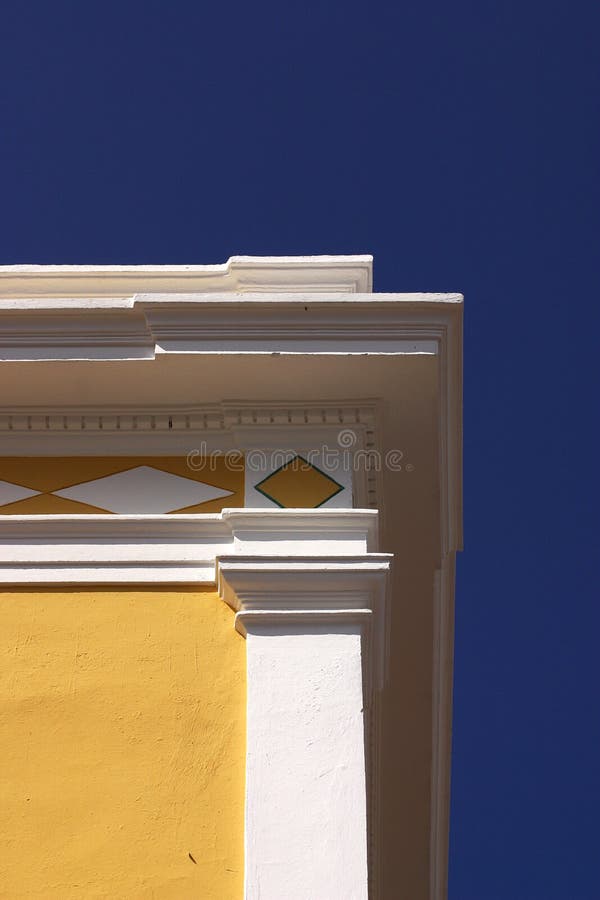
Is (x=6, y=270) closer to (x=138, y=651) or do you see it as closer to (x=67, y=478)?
(x=67, y=478)

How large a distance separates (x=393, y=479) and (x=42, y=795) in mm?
1961

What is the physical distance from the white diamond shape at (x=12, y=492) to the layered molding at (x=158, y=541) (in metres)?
0.19

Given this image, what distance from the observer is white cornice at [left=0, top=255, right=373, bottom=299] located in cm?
599

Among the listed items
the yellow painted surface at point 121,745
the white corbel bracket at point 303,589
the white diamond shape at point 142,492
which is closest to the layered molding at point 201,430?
the white diamond shape at point 142,492

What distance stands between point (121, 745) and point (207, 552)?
79 centimetres

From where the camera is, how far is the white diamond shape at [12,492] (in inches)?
221

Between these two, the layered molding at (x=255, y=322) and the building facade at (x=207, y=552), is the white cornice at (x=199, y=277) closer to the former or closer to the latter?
the building facade at (x=207, y=552)

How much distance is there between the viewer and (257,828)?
4695mm

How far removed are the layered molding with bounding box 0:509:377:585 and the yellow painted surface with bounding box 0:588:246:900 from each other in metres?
0.08

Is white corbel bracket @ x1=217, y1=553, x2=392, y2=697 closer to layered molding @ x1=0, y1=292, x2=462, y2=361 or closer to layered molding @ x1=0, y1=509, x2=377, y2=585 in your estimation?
layered molding @ x1=0, y1=509, x2=377, y2=585

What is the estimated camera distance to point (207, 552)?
17.6 ft

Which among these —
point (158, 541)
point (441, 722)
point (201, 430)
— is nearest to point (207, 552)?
point (158, 541)

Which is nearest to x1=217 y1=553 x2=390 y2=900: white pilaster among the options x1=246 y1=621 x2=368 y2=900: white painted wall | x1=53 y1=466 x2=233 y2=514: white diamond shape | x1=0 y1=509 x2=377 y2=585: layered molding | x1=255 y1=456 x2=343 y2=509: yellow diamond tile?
x1=246 y1=621 x2=368 y2=900: white painted wall

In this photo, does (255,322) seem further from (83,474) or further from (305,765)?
(305,765)
